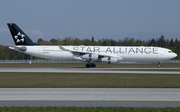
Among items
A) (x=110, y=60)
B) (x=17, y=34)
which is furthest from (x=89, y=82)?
(x=17, y=34)

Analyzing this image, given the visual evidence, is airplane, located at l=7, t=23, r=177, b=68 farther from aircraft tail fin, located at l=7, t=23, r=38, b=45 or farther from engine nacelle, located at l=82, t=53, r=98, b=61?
engine nacelle, located at l=82, t=53, r=98, b=61

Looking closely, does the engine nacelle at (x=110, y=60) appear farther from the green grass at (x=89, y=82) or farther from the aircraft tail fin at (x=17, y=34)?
the aircraft tail fin at (x=17, y=34)

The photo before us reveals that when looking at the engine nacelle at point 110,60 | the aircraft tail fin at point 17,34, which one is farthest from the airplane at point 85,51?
the engine nacelle at point 110,60

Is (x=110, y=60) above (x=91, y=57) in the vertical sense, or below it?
below

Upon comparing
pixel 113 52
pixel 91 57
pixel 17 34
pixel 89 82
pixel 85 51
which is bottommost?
pixel 89 82

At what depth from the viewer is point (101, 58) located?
124ft

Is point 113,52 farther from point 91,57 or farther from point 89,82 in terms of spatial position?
point 89,82

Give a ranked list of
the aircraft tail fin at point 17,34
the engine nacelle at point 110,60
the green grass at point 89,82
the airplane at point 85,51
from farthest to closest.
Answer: the aircraft tail fin at point 17,34, the airplane at point 85,51, the engine nacelle at point 110,60, the green grass at point 89,82

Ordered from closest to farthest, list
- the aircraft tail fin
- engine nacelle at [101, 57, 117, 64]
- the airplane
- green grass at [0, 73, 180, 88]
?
green grass at [0, 73, 180, 88] < engine nacelle at [101, 57, 117, 64] < the airplane < the aircraft tail fin

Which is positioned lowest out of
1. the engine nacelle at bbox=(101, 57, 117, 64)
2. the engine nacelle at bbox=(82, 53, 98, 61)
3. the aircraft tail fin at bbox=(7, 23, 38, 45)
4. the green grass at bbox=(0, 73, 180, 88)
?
the green grass at bbox=(0, 73, 180, 88)

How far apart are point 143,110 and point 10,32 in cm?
3635

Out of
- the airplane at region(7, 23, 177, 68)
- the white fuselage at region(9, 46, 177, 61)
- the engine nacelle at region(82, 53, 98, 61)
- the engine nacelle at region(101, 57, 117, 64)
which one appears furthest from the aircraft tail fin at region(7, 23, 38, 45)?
the engine nacelle at region(101, 57, 117, 64)

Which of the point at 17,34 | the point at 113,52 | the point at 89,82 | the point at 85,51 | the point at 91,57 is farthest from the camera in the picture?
the point at 17,34

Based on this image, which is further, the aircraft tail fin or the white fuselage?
the aircraft tail fin
